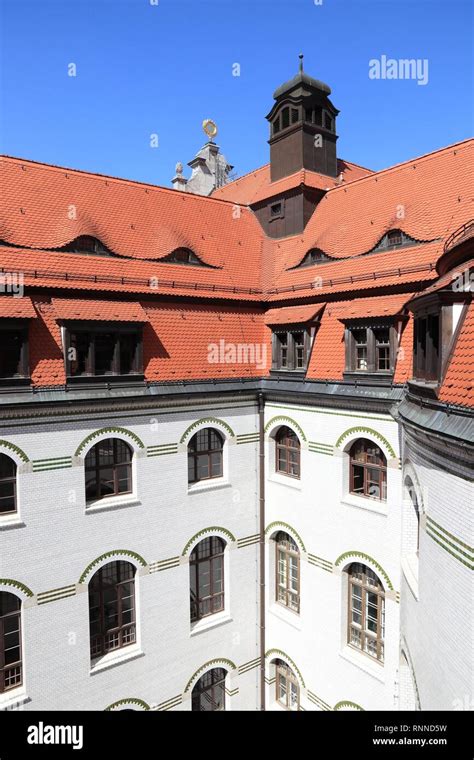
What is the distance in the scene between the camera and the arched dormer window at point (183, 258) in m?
15.8

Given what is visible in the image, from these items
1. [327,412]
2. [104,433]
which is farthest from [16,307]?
[327,412]

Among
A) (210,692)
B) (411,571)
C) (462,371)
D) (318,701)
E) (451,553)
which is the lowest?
(210,692)

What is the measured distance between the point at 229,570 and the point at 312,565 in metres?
2.83

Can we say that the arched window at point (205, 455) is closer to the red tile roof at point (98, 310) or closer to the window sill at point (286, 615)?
the red tile roof at point (98, 310)

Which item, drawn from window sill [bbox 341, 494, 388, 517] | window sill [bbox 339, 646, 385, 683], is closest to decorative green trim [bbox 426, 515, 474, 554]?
window sill [bbox 341, 494, 388, 517]

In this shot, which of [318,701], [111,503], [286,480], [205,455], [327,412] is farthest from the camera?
[286,480]

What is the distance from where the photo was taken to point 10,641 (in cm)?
1195

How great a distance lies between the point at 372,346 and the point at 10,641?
1194cm

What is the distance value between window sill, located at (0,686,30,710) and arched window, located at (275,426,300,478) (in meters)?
9.21

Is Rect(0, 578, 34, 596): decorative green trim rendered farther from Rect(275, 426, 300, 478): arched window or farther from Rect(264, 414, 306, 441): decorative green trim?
Rect(264, 414, 306, 441): decorative green trim

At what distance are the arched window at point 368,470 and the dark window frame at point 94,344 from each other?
21.3ft

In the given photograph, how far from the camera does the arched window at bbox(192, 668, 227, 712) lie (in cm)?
1546

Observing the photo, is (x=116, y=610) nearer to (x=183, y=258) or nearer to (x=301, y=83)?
(x=183, y=258)

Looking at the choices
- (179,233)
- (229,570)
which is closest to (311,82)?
(179,233)
